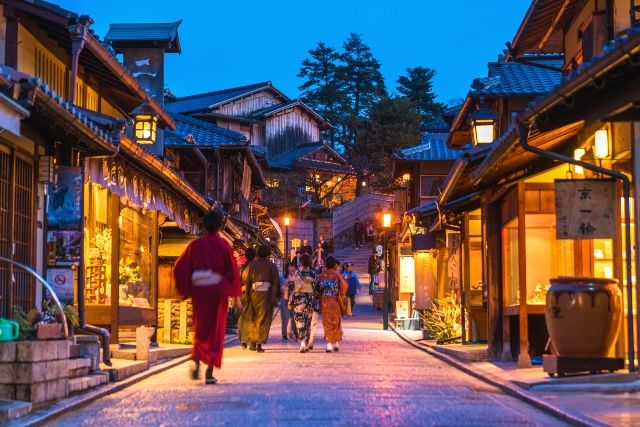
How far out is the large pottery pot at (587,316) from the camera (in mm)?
13709

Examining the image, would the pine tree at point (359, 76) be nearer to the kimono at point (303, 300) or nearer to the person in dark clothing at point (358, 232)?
the person in dark clothing at point (358, 232)

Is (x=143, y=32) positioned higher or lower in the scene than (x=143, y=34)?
higher

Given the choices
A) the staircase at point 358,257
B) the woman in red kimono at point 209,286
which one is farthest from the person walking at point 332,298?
the staircase at point 358,257

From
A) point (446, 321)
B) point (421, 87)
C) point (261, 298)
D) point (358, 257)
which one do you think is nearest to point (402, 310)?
point (446, 321)

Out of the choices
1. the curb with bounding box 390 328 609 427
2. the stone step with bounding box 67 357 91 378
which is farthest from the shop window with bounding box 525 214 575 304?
the stone step with bounding box 67 357 91 378

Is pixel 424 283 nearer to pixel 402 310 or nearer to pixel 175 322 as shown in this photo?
pixel 402 310

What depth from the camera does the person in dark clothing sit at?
6709 cm

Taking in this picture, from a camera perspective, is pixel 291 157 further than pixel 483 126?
Yes

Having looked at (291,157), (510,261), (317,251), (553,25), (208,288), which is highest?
(291,157)

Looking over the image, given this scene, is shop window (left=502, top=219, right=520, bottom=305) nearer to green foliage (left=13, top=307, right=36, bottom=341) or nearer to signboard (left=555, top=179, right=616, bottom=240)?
signboard (left=555, top=179, right=616, bottom=240)

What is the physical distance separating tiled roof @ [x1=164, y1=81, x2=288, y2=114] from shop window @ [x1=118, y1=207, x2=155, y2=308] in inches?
1291

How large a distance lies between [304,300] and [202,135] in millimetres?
18612

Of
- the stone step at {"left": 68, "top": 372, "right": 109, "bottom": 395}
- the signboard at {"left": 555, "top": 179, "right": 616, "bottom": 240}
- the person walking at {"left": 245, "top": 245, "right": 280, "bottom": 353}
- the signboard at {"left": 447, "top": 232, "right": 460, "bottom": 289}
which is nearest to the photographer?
the stone step at {"left": 68, "top": 372, "right": 109, "bottom": 395}

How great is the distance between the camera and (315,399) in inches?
464
